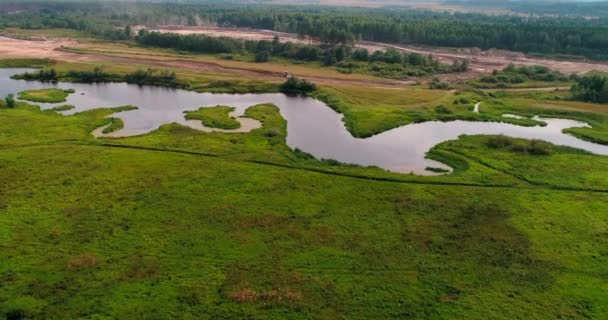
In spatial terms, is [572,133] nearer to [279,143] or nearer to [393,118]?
[393,118]

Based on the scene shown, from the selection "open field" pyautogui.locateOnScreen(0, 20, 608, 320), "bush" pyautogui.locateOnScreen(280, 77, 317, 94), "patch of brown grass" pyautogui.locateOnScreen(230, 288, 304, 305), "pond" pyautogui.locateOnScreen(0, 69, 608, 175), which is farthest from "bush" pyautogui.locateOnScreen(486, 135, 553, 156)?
"patch of brown grass" pyautogui.locateOnScreen(230, 288, 304, 305)

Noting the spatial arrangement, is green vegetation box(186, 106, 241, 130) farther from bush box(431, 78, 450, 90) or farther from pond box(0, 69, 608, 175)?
bush box(431, 78, 450, 90)

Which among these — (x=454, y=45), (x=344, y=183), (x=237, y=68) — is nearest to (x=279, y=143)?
(x=344, y=183)

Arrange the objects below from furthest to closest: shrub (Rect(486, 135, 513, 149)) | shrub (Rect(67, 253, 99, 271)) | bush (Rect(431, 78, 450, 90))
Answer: bush (Rect(431, 78, 450, 90))
shrub (Rect(486, 135, 513, 149))
shrub (Rect(67, 253, 99, 271))

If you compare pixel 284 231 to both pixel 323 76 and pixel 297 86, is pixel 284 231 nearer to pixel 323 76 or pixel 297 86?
pixel 297 86

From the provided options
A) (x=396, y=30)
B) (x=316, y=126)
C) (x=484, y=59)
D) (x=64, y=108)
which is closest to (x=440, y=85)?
(x=316, y=126)

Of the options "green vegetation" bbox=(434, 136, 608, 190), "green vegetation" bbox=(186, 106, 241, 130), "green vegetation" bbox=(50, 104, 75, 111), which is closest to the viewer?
"green vegetation" bbox=(434, 136, 608, 190)

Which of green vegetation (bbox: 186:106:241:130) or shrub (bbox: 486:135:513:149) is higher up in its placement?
green vegetation (bbox: 186:106:241:130)
